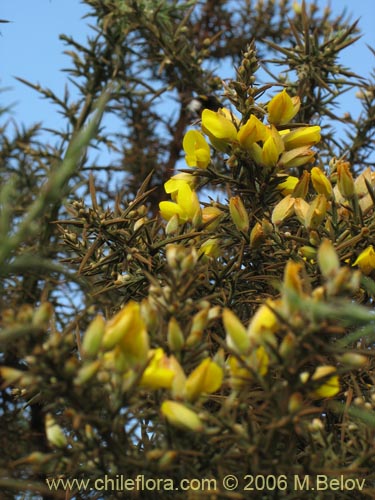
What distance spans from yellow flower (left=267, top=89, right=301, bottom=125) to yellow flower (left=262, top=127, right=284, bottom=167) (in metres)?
0.06

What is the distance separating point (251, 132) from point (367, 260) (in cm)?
27

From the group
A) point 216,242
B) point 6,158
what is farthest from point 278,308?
point 6,158

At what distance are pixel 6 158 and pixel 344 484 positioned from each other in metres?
2.54

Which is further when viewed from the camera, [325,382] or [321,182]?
[321,182]

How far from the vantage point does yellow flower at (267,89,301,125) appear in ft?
3.42

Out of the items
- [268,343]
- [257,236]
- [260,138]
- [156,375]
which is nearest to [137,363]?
[156,375]

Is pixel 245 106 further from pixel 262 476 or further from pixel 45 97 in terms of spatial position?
pixel 45 97

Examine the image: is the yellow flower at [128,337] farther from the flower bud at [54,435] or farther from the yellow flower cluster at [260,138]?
the yellow flower cluster at [260,138]

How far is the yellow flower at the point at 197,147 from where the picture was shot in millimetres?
1038

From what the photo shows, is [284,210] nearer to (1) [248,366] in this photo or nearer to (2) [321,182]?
(2) [321,182]

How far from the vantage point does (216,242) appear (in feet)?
3.31

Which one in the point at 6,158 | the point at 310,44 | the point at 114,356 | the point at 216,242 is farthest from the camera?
the point at 6,158

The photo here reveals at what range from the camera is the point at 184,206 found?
100 cm

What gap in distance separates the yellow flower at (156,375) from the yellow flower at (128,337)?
13 millimetres
